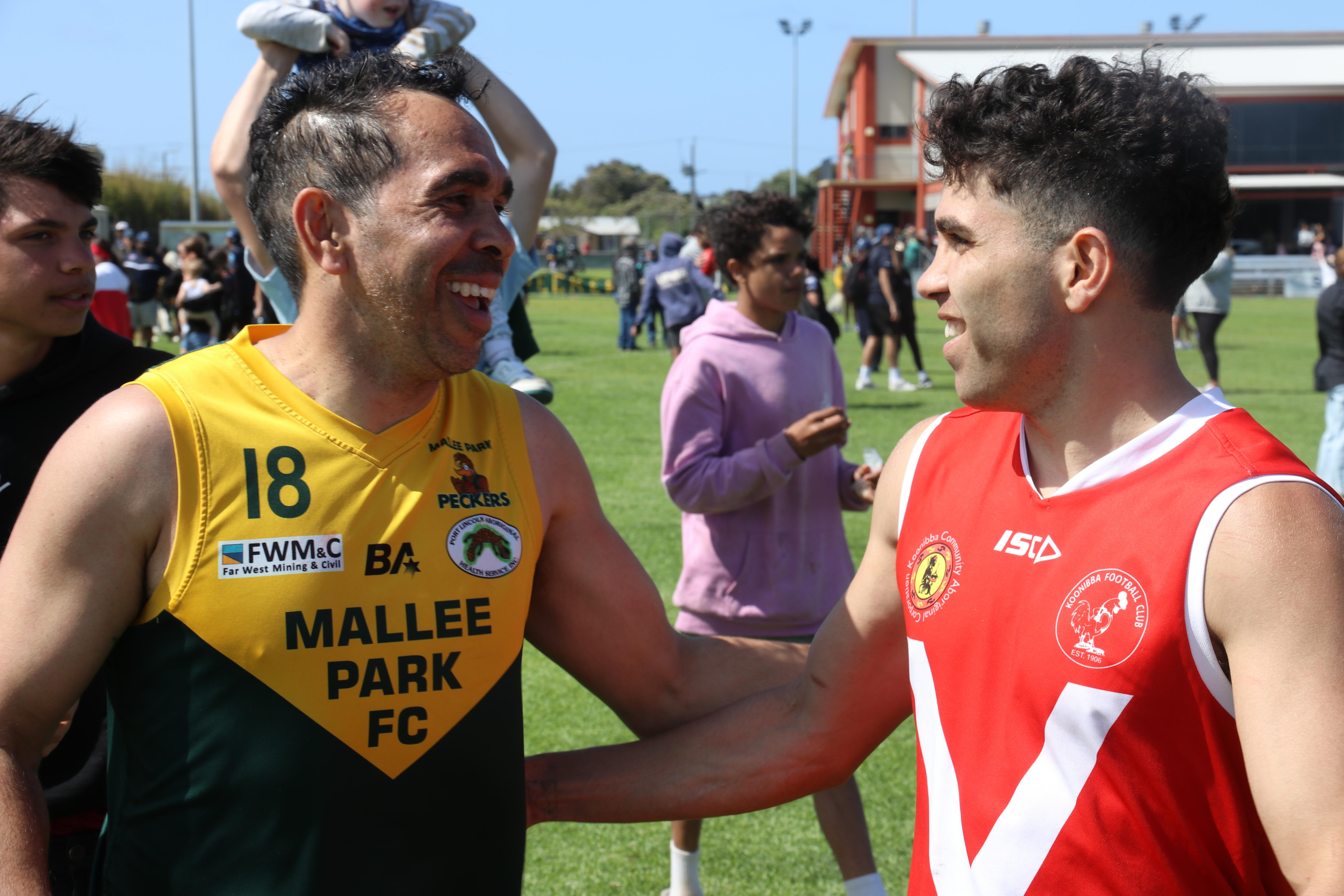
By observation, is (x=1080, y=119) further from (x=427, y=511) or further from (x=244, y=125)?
(x=244, y=125)

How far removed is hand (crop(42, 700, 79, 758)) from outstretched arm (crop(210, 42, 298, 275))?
1.18 metres

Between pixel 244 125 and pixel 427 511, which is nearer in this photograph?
pixel 427 511

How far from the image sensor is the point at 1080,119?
1.85 meters

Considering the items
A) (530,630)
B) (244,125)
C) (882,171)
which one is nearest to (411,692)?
(530,630)

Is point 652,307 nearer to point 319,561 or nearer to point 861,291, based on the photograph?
point 861,291

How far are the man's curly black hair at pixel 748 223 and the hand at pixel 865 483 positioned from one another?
1024 mm

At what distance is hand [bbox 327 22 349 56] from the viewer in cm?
304

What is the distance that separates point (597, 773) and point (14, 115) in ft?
6.88

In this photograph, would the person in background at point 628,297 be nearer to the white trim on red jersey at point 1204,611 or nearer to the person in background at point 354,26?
the person in background at point 354,26

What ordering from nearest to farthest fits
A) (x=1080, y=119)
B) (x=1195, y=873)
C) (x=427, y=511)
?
1. (x=1195, y=873)
2. (x=1080, y=119)
3. (x=427, y=511)

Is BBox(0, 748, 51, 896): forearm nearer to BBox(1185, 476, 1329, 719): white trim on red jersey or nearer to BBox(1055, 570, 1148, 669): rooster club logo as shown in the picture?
BBox(1055, 570, 1148, 669): rooster club logo

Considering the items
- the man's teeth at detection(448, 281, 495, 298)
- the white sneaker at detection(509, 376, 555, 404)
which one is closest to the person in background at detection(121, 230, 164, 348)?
the white sneaker at detection(509, 376, 555, 404)

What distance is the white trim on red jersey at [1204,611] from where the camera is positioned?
1619 mm

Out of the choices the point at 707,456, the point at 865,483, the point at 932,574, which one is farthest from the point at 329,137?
the point at 865,483
